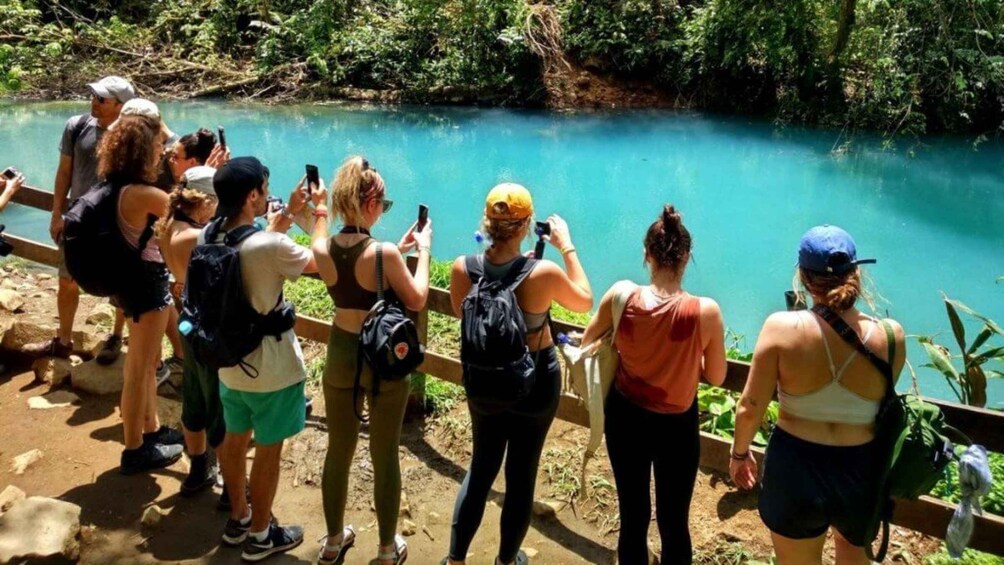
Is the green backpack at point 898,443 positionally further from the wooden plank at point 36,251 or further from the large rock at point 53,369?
the wooden plank at point 36,251

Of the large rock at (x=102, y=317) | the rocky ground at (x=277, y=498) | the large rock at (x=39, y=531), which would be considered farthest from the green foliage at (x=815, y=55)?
the large rock at (x=39, y=531)

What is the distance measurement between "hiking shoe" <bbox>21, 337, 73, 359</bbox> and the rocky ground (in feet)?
0.34

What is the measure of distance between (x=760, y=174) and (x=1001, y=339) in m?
6.18

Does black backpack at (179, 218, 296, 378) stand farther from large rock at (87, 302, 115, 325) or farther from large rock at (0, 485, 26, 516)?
large rock at (87, 302, 115, 325)

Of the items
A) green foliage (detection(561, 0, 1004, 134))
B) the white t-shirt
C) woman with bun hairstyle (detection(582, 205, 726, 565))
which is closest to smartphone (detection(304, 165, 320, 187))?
the white t-shirt

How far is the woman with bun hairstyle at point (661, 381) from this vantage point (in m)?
2.52

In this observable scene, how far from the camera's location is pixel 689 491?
268 cm

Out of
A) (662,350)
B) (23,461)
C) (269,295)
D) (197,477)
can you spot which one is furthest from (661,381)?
(23,461)

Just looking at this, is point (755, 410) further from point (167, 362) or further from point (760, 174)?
point (760, 174)

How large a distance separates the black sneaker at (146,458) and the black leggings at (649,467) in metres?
Result: 2.18

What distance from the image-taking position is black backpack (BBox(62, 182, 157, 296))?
3.33 m

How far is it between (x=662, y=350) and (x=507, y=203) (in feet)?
2.25

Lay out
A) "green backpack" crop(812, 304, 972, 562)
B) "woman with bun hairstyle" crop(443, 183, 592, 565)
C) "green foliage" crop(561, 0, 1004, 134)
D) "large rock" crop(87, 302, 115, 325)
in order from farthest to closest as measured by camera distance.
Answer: "green foliage" crop(561, 0, 1004, 134), "large rock" crop(87, 302, 115, 325), "woman with bun hairstyle" crop(443, 183, 592, 565), "green backpack" crop(812, 304, 972, 562)

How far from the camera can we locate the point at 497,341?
2.54m
